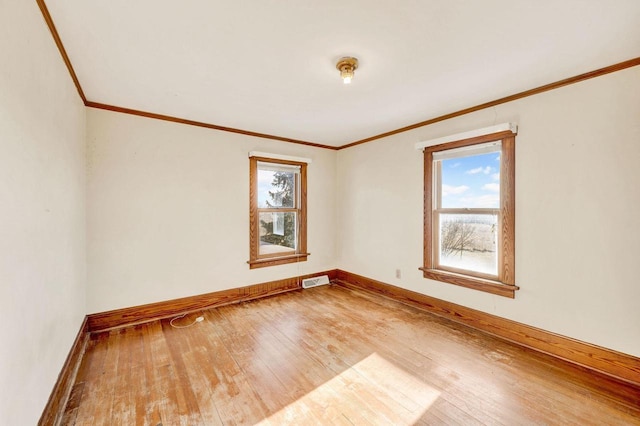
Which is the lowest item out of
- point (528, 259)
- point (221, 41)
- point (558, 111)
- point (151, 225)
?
point (528, 259)

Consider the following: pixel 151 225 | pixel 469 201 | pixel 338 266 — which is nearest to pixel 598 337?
pixel 469 201

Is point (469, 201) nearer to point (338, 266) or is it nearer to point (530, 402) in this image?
point (530, 402)

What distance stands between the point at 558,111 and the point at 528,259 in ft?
4.44

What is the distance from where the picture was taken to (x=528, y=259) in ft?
8.48

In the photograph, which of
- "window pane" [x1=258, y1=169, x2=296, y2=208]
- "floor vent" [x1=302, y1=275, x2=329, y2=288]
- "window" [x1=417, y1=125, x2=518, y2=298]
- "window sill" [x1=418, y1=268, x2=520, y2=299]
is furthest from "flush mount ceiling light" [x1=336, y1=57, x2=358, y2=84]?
"floor vent" [x1=302, y1=275, x2=329, y2=288]

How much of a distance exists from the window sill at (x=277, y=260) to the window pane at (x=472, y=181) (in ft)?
7.50

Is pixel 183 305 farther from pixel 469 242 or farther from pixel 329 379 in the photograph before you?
pixel 469 242

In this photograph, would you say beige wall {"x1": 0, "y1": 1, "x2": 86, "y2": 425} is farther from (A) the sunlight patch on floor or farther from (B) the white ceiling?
(A) the sunlight patch on floor

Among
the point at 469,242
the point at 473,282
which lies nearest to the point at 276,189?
the point at 469,242

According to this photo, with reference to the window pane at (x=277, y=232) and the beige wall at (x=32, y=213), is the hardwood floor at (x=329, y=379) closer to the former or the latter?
the beige wall at (x=32, y=213)

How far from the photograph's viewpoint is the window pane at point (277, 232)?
13.6 ft

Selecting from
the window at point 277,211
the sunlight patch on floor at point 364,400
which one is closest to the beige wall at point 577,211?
the sunlight patch on floor at point 364,400

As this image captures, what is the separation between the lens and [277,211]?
167 inches

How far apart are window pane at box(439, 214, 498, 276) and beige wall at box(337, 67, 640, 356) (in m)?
0.26
